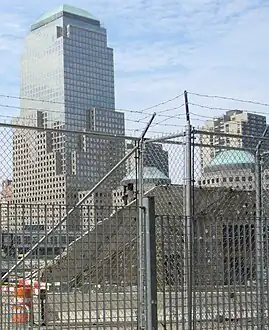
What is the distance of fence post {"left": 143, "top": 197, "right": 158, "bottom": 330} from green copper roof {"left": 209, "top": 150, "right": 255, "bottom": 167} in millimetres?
3416

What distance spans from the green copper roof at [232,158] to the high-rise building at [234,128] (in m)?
0.10

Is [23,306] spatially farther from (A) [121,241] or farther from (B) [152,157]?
(B) [152,157]

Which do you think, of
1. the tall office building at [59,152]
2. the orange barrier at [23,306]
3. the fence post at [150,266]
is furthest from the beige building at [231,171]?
the orange barrier at [23,306]

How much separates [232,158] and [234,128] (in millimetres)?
547

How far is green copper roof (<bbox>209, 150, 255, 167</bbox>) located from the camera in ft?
34.9

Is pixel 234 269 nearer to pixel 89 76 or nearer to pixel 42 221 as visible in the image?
pixel 42 221

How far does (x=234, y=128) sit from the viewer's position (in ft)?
35.9

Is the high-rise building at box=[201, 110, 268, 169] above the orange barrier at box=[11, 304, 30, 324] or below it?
above

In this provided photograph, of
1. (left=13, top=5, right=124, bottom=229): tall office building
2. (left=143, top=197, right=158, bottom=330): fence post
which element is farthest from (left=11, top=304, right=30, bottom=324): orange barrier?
(left=143, top=197, right=158, bottom=330): fence post

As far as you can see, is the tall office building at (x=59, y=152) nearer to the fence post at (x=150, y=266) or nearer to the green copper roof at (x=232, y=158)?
the fence post at (x=150, y=266)

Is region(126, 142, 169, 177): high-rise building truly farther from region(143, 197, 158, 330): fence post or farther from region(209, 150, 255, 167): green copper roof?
region(143, 197, 158, 330): fence post

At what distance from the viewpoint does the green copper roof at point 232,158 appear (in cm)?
1063

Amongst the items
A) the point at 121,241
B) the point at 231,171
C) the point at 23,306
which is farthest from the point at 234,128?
the point at 23,306

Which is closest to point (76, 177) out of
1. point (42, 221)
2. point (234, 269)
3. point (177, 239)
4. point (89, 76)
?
point (42, 221)
